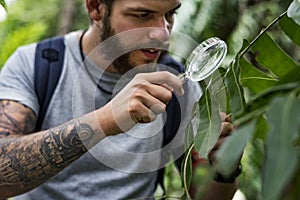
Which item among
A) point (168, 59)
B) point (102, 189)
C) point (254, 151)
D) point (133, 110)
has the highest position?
point (168, 59)

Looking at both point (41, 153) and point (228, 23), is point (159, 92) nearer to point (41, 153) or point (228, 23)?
point (41, 153)

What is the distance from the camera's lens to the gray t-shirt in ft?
4.75

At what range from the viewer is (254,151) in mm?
2432


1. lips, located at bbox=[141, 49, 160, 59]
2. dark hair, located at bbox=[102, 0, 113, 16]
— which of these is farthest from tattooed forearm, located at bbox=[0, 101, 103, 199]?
dark hair, located at bbox=[102, 0, 113, 16]

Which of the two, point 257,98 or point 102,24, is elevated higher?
point 102,24

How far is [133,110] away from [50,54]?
1.78 ft

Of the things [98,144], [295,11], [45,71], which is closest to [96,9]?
[45,71]

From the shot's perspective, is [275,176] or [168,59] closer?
[275,176]

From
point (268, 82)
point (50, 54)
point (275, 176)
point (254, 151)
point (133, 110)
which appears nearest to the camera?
→ point (275, 176)

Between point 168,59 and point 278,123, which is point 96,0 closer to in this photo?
point 168,59

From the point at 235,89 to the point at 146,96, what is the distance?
11.1 inches

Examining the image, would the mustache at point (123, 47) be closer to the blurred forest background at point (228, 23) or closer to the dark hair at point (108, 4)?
the dark hair at point (108, 4)

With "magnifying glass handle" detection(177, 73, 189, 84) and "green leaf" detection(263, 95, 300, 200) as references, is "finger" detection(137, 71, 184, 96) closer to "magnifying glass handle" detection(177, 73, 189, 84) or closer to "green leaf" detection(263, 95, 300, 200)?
"magnifying glass handle" detection(177, 73, 189, 84)

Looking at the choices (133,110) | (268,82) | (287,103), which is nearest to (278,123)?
(287,103)
